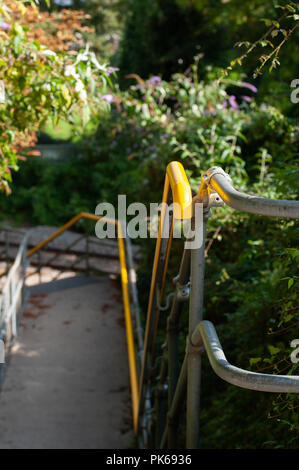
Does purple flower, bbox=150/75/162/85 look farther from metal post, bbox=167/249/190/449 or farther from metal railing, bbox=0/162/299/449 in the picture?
metal post, bbox=167/249/190/449

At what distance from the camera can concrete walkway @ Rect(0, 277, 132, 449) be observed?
14.3ft

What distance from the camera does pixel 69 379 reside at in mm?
5258

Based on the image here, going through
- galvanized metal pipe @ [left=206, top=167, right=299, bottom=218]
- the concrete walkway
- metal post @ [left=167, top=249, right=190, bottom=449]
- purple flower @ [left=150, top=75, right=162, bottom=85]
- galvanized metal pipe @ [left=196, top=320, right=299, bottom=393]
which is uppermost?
galvanized metal pipe @ [left=206, top=167, right=299, bottom=218]

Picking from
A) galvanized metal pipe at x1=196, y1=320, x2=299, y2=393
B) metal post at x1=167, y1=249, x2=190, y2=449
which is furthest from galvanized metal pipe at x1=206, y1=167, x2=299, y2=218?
metal post at x1=167, y1=249, x2=190, y2=449

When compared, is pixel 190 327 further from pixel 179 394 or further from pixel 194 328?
pixel 179 394

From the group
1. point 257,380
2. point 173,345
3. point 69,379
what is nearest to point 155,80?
point 69,379

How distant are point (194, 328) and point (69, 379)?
397 centimetres

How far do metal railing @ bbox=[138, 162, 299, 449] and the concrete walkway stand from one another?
1.66 metres

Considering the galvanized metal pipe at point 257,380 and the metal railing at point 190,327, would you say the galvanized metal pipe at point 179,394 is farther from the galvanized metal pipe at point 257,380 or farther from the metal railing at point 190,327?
the galvanized metal pipe at point 257,380

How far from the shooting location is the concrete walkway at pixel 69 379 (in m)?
4.37

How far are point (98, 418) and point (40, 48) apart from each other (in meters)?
3.09

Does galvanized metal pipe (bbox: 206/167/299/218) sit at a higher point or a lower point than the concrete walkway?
higher

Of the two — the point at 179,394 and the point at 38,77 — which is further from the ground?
the point at 38,77

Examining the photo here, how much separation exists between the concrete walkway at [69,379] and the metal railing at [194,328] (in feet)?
5.45
